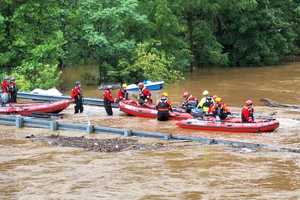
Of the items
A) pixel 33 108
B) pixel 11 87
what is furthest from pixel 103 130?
pixel 11 87

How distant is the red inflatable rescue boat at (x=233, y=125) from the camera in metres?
23.7

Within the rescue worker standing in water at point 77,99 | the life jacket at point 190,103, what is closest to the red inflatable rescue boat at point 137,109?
the life jacket at point 190,103

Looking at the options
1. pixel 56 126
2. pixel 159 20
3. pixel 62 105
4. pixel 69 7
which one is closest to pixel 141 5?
pixel 159 20

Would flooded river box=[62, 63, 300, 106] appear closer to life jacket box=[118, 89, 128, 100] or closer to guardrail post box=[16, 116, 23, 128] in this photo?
life jacket box=[118, 89, 128, 100]

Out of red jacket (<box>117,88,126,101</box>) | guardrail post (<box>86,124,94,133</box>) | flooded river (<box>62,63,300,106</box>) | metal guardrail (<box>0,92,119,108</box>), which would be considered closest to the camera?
guardrail post (<box>86,124,94,133</box>)

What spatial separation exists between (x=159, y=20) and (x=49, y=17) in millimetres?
11796

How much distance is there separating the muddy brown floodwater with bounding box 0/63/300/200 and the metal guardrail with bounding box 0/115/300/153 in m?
0.28

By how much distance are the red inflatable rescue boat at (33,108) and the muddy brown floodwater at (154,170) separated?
71.6 inches

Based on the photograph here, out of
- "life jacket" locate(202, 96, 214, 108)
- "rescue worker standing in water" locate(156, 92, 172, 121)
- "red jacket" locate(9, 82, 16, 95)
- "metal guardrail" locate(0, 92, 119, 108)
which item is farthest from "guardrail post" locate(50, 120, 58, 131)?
"life jacket" locate(202, 96, 214, 108)

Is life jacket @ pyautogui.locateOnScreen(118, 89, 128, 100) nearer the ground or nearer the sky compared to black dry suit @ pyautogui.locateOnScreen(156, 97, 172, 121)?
nearer the sky

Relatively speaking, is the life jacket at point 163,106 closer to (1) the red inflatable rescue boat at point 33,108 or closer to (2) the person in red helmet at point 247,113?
(2) the person in red helmet at point 247,113

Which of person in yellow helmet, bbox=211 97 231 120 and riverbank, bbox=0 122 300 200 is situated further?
person in yellow helmet, bbox=211 97 231 120

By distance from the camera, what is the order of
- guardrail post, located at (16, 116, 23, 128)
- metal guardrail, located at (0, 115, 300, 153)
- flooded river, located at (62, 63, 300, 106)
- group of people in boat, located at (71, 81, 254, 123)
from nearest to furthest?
metal guardrail, located at (0, 115, 300, 153), group of people in boat, located at (71, 81, 254, 123), guardrail post, located at (16, 116, 23, 128), flooded river, located at (62, 63, 300, 106)

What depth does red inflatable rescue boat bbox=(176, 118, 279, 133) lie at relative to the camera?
77.8 ft
